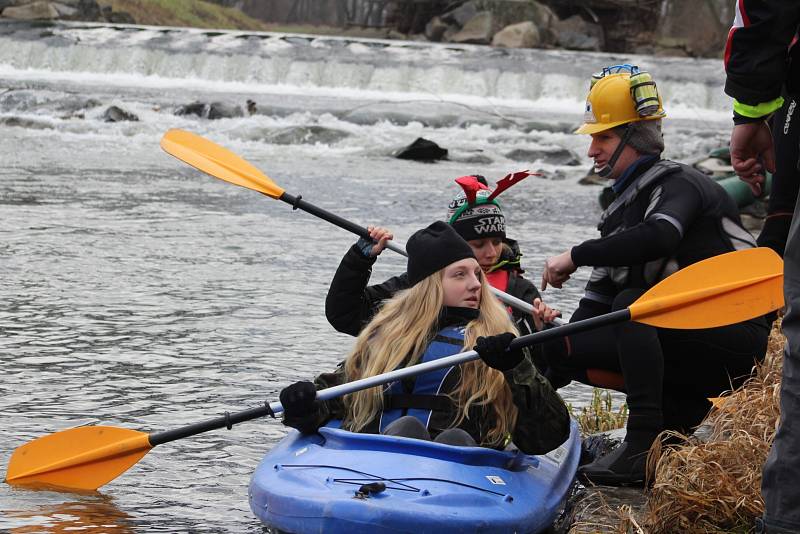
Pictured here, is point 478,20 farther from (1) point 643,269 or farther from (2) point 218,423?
(2) point 218,423

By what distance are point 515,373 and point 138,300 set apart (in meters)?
4.63

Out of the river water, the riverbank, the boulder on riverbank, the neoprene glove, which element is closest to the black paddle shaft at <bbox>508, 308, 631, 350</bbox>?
the neoprene glove

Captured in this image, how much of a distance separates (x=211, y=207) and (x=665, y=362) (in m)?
8.74

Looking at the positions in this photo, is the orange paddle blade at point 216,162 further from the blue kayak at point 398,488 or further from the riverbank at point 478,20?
the riverbank at point 478,20

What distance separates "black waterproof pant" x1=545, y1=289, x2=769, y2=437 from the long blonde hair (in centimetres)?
37

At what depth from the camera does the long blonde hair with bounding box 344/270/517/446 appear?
378 centimetres

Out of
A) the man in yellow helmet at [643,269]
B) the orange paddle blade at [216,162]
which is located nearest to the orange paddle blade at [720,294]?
the man in yellow helmet at [643,269]

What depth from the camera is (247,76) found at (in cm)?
2786

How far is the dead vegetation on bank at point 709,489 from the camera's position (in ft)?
11.1

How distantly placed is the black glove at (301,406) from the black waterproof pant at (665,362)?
34.3 inches

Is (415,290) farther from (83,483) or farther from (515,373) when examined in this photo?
(83,483)

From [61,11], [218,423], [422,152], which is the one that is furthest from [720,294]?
[61,11]

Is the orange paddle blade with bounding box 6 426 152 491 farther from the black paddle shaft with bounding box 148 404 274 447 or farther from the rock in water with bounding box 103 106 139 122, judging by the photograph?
the rock in water with bounding box 103 106 139 122

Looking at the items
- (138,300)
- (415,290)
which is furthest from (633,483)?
(138,300)
